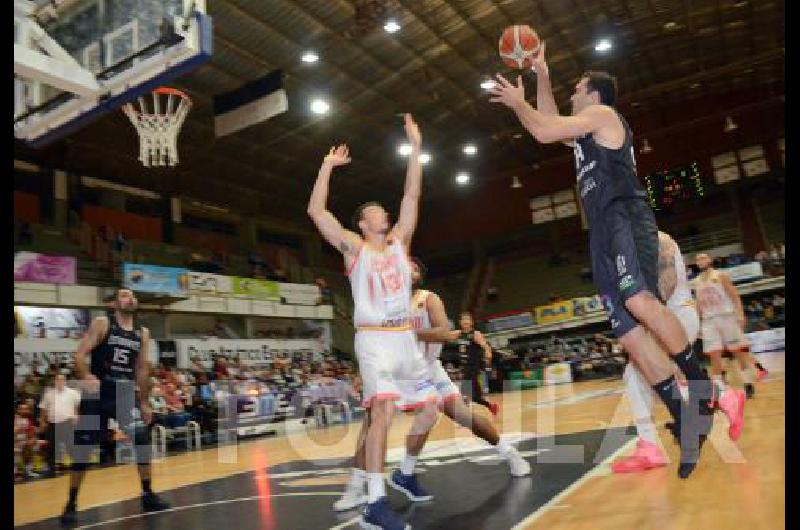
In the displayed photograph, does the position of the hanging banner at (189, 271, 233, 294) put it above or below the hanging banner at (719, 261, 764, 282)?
above

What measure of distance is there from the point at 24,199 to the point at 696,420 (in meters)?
21.4

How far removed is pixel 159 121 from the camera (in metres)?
10.6

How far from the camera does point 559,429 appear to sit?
716 centimetres

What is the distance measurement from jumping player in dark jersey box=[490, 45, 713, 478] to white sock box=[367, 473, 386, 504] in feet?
5.14

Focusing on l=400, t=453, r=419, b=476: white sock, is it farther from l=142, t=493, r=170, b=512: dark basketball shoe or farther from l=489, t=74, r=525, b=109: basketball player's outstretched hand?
l=489, t=74, r=525, b=109: basketball player's outstretched hand

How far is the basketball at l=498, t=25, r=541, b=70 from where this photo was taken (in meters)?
5.18

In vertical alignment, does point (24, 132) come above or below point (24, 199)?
below

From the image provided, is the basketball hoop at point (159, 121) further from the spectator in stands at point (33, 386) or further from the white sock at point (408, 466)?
the spectator in stands at point (33, 386)

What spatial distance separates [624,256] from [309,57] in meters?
15.1

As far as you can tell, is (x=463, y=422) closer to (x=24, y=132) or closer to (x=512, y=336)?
(x=24, y=132)

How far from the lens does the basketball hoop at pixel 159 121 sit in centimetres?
1012

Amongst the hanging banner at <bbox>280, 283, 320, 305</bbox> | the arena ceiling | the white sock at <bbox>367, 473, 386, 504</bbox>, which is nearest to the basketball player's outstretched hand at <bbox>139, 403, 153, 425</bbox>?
the white sock at <bbox>367, 473, 386, 504</bbox>

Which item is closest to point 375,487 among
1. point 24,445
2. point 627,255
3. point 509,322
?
point 627,255

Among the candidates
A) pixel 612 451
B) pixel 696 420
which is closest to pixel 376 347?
pixel 696 420
